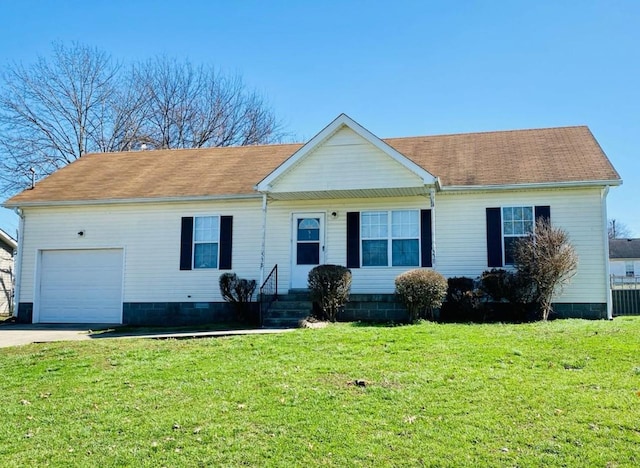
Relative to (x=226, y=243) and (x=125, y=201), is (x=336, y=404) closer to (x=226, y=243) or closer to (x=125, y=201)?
(x=226, y=243)

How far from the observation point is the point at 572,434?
4898 millimetres

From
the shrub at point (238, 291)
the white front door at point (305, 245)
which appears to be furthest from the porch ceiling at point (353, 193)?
the shrub at point (238, 291)

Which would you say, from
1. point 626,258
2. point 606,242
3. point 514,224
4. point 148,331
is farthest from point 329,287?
point 626,258

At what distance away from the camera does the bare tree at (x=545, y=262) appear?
12375 millimetres

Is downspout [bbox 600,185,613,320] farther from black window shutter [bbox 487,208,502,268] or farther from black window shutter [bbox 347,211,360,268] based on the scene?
black window shutter [bbox 347,211,360,268]

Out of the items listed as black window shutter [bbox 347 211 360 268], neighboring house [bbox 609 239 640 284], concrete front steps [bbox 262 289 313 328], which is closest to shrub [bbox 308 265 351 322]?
concrete front steps [bbox 262 289 313 328]

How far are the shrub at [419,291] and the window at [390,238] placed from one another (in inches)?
86.0

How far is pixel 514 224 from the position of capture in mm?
13812

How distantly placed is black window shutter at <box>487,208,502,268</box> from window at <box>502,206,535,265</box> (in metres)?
0.12

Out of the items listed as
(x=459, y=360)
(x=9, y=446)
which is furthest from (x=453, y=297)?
(x=9, y=446)

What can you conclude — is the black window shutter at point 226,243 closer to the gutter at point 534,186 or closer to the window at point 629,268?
the gutter at point 534,186

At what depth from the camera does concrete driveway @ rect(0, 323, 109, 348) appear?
11745mm

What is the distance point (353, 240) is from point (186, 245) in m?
4.62

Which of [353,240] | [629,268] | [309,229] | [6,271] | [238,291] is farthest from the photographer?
[629,268]
